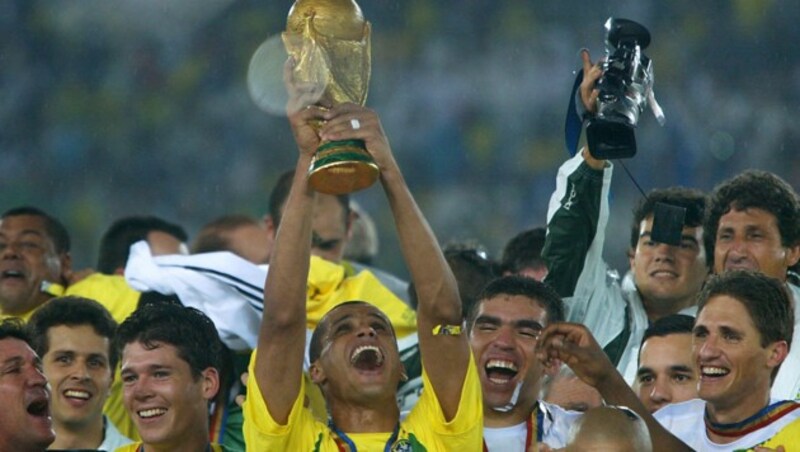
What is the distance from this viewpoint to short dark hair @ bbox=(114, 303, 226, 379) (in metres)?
5.08

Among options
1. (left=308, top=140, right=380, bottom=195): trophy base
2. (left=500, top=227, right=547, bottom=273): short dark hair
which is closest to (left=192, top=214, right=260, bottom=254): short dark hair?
(left=500, top=227, right=547, bottom=273): short dark hair

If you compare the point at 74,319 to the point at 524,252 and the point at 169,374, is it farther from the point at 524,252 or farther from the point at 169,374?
the point at 524,252

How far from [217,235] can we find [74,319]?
63.7 inches

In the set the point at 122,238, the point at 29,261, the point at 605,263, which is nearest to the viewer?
the point at 605,263

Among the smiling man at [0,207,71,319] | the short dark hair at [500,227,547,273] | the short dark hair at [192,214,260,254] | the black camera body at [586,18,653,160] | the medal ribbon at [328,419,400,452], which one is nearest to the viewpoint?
the medal ribbon at [328,419,400,452]

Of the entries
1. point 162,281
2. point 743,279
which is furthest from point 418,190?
point 743,279

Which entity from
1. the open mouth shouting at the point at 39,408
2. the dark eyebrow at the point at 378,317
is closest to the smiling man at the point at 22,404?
the open mouth shouting at the point at 39,408

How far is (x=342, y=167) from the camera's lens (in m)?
4.27

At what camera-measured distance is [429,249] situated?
179 inches

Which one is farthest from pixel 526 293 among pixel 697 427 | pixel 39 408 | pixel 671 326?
pixel 39 408

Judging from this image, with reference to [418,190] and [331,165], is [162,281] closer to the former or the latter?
[331,165]

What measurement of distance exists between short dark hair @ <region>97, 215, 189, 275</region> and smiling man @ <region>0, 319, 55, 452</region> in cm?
217

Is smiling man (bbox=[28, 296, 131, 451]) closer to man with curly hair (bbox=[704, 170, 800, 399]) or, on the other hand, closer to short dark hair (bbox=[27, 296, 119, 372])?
short dark hair (bbox=[27, 296, 119, 372])

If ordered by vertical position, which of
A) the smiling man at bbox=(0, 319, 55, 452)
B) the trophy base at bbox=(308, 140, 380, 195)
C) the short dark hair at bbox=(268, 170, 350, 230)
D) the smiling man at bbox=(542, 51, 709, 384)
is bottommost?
the smiling man at bbox=(0, 319, 55, 452)
